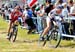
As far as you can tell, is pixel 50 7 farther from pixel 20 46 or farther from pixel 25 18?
pixel 25 18

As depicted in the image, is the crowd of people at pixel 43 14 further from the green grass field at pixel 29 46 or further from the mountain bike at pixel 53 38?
the green grass field at pixel 29 46

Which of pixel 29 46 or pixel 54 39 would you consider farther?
pixel 29 46

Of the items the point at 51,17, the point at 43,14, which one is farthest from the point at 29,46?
the point at 43,14

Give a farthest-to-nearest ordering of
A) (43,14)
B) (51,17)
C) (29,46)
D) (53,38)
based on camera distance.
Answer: (43,14), (29,46), (53,38), (51,17)

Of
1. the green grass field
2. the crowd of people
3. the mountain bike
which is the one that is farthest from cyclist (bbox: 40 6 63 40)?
the green grass field

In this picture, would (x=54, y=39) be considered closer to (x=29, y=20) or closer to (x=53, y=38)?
(x=53, y=38)

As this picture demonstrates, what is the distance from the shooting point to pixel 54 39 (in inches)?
594

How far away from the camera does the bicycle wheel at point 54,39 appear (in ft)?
48.9

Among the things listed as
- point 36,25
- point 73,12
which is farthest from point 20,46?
point 36,25

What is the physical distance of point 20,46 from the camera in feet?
51.6

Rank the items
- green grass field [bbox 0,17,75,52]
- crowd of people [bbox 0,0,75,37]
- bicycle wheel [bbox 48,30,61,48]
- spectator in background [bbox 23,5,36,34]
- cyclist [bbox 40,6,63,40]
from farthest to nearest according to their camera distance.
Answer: spectator in background [bbox 23,5,36,34] < crowd of people [bbox 0,0,75,37] < cyclist [bbox 40,6,63,40] < bicycle wheel [bbox 48,30,61,48] < green grass field [bbox 0,17,75,52]

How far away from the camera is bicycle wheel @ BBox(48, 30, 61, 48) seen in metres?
14.9

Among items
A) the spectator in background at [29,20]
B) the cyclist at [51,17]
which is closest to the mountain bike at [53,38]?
the cyclist at [51,17]

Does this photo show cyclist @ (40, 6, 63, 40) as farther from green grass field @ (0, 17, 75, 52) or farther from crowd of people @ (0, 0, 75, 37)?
green grass field @ (0, 17, 75, 52)
